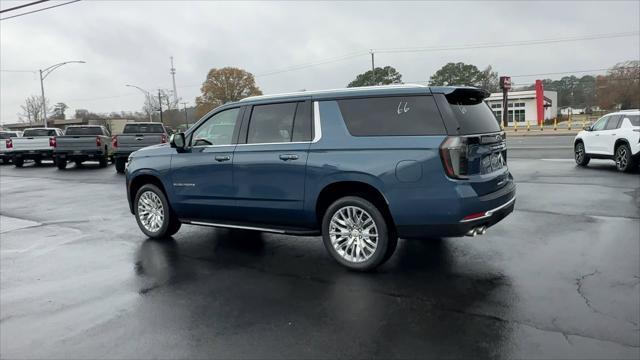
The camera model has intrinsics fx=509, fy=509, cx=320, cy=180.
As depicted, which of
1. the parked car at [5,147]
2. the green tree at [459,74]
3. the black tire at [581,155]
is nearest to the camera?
the black tire at [581,155]

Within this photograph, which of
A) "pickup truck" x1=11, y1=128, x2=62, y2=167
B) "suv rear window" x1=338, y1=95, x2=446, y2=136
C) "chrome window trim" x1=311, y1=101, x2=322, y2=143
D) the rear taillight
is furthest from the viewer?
"pickup truck" x1=11, y1=128, x2=62, y2=167

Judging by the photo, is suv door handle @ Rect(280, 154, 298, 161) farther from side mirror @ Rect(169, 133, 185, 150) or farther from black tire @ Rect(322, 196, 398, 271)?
side mirror @ Rect(169, 133, 185, 150)

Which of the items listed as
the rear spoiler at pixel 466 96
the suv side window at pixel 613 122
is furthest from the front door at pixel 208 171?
the suv side window at pixel 613 122

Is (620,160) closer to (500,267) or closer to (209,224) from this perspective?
(500,267)

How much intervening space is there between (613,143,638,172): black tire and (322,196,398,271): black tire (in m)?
10.5

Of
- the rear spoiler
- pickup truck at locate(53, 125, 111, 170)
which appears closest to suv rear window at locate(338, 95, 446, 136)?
the rear spoiler

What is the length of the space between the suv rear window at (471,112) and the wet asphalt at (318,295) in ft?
4.96

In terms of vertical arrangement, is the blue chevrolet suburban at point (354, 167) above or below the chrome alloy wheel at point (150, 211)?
above

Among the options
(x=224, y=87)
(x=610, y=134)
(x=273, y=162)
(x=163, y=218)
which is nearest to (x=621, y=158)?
(x=610, y=134)

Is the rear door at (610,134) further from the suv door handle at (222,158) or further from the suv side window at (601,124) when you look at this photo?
the suv door handle at (222,158)

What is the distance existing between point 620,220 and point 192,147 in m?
6.34

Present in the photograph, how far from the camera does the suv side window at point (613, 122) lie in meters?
13.8

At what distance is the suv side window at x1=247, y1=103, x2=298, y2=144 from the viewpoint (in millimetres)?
5953

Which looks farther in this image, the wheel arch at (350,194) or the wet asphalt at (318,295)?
the wheel arch at (350,194)
